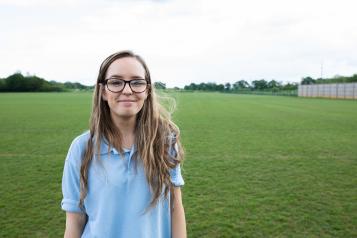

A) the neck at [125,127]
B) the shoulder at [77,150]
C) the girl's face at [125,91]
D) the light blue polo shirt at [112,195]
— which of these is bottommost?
the light blue polo shirt at [112,195]

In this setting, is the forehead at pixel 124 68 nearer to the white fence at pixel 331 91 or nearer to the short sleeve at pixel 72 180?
the short sleeve at pixel 72 180

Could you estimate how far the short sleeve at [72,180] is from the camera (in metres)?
1.68

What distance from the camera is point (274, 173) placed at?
22.9ft

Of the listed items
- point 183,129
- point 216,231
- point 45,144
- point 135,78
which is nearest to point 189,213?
point 216,231

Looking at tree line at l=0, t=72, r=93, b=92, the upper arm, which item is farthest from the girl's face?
tree line at l=0, t=72, r=93, b=92

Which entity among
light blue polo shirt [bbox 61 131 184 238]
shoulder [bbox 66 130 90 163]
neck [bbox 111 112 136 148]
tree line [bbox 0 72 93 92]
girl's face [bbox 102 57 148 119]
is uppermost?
tree line [bbox 0 72 93 92]

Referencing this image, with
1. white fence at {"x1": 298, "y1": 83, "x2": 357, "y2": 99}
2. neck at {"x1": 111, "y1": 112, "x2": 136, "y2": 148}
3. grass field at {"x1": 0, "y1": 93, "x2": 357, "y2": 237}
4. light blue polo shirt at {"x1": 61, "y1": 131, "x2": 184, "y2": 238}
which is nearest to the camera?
light blue polo shirt at {"x1": 61, "y1": 131, "x2": 184, "y2": 238}

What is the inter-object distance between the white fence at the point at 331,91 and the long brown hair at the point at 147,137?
188 ft

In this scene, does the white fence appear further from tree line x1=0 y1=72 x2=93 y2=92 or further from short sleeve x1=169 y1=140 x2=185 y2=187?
tree line x1=0 y1=72 x2=93 y2=92

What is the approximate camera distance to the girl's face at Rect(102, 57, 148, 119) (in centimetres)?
171

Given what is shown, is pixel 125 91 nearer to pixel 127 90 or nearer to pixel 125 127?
pixel 127 90

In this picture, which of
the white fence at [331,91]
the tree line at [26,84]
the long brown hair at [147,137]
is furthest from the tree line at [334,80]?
the long brown hair at [147,137]

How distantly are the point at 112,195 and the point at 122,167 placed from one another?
0.48ft

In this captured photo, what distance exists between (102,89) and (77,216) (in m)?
0.71
